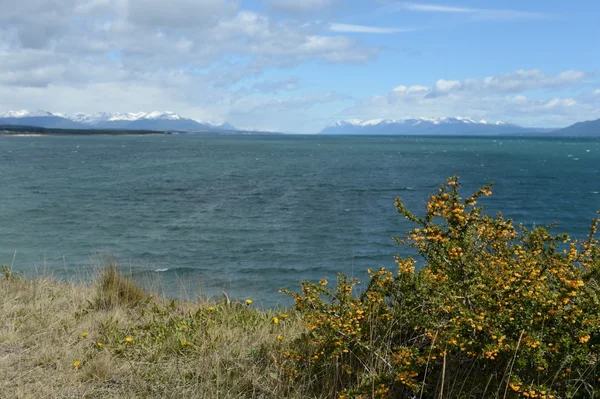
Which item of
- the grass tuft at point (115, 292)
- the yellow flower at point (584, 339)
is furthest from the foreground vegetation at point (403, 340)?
the grass tuft at point (115, 292)

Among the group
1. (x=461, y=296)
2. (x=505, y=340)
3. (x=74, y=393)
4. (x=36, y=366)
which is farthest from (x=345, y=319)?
(x=36, y=366)

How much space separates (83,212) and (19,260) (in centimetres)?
1233

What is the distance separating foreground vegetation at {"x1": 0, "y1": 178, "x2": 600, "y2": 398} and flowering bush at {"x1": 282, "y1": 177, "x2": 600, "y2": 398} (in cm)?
1

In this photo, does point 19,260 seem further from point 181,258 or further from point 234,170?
point 234,170

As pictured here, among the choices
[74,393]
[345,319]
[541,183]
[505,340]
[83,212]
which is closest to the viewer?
[505,340]

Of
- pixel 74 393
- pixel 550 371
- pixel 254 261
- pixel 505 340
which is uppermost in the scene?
pixel 505 340

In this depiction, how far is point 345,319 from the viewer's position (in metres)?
A: 4.04

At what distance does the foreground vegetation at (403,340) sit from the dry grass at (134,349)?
19 millimetres

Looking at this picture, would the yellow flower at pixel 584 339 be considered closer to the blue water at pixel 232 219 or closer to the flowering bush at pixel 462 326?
the flowering bush at pixel 462 326

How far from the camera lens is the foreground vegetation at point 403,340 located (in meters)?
3.41

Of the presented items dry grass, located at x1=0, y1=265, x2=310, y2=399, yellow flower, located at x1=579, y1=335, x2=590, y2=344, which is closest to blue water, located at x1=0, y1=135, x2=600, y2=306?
dry grass, located at x1=0, y1=265, x2=310, y2=399

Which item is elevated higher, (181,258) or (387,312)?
(387,312)

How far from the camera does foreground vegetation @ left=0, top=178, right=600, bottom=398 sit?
11.2ft

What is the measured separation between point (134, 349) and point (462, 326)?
11.1 feet
